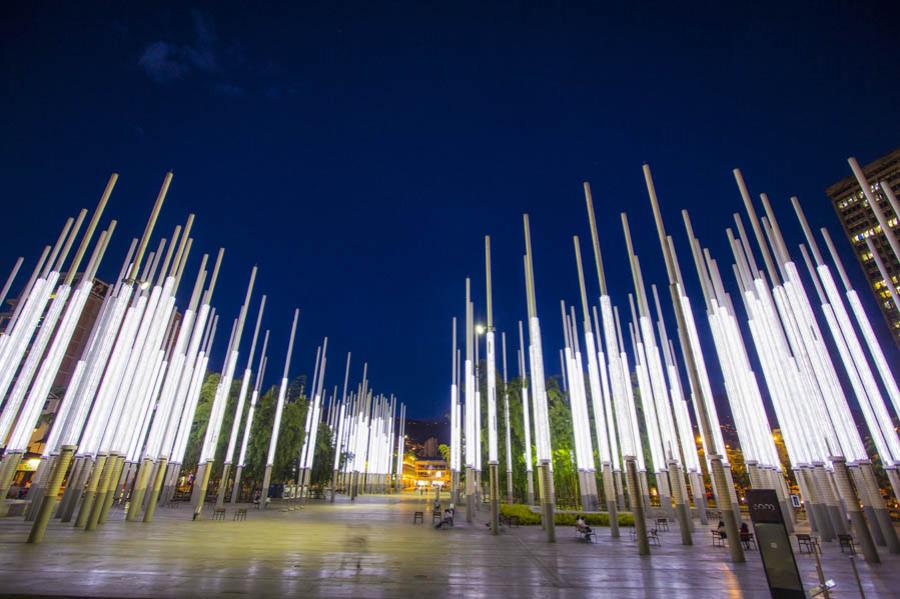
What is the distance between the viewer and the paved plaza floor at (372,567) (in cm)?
924

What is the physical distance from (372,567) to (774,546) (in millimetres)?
9502

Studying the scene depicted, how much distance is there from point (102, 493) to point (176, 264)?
11.3m

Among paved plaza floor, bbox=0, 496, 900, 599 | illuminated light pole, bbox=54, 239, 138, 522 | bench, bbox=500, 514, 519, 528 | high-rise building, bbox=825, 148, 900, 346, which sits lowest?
paved plaza floor, bbox=0, 496, 900, 599

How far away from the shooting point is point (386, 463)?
79.7 metres

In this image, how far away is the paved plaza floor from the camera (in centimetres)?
924

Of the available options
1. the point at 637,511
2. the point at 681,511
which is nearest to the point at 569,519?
the point at 681,511

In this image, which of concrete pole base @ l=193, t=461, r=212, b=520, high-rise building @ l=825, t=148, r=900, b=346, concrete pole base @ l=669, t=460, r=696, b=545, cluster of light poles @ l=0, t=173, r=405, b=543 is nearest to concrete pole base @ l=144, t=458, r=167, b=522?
cluster of light poles @ l=0, t=173, r=405, b=543

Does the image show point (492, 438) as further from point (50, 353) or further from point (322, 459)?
point (322, 459)

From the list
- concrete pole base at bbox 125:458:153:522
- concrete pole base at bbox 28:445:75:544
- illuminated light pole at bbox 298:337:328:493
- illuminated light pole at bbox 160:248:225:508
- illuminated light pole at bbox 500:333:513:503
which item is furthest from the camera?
illuminated light pole at bbox 298:337:328:493

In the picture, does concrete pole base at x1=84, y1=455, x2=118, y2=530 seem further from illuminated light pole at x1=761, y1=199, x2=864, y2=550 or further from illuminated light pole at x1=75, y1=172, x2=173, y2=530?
illuminated light pole at x1=761, y1=199, x2=864, y2=550

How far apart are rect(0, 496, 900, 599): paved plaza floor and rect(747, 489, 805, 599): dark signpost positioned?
1.09 m

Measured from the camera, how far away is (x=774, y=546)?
890cm

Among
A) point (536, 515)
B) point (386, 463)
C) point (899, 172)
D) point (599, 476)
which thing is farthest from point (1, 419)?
point (899, 172)

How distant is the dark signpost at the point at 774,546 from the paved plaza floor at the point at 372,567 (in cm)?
109
